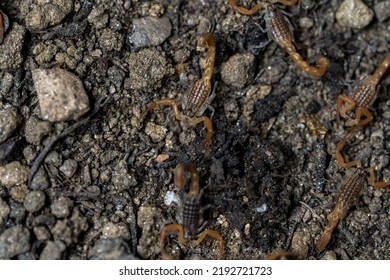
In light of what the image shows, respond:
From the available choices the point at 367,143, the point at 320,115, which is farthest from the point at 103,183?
the point at 367,143

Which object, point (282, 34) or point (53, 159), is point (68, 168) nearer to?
point (53, 159)

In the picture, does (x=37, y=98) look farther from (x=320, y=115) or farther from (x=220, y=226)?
(x=320, y=115)

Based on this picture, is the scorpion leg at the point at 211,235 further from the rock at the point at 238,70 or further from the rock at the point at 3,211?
the rock at the point at 3,211

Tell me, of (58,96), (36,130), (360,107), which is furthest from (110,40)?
(360,107)

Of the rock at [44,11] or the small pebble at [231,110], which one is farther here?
the small pebble at [231,110]

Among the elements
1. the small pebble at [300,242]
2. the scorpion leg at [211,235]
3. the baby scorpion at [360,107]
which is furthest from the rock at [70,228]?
the baby scorpion at [360,107]

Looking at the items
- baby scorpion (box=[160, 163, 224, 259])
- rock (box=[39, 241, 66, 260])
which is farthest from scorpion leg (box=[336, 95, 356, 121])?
rock (box=[39, 241, 66, 260])

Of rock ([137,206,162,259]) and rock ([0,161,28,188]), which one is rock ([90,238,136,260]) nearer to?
rock ([137,206,162,259])
